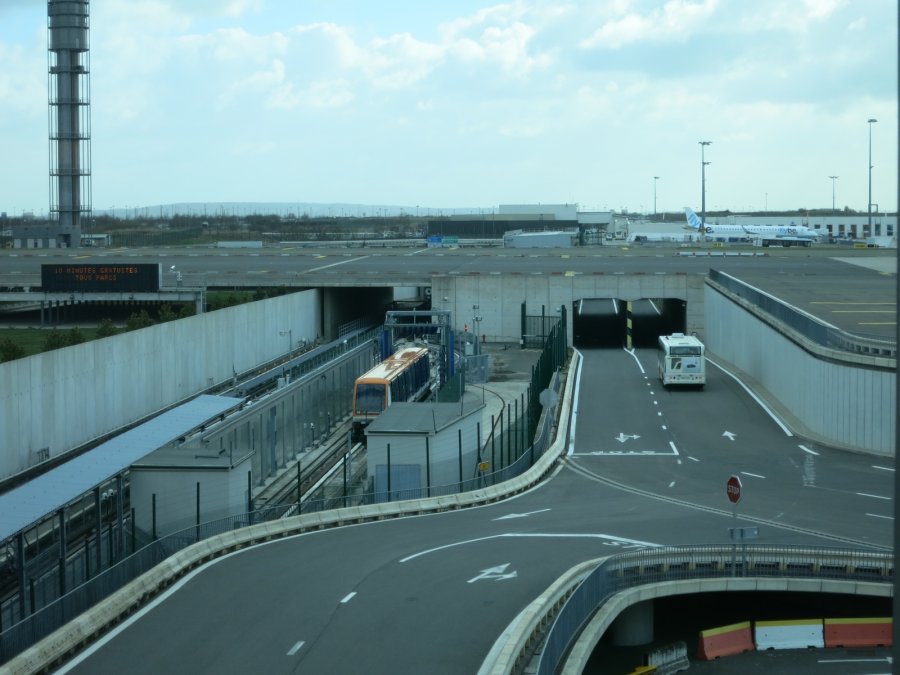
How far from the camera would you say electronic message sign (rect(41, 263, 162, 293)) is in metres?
46.4

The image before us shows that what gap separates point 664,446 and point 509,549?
39.0 ft

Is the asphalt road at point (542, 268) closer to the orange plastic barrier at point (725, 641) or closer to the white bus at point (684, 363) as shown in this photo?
the white bus at point (684, 363)

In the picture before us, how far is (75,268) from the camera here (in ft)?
152

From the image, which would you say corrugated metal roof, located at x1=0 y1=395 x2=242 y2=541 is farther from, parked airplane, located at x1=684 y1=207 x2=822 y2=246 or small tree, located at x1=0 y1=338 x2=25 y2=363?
parked airplane, located at x1=684 y1=207 x2=822 y2=246

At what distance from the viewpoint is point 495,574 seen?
18.6 metres

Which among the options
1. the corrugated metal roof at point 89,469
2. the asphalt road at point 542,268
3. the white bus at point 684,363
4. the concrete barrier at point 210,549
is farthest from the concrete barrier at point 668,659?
the asphalt road at point 542,268

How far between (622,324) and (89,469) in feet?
155

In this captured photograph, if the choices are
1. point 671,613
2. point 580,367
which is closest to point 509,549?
point 671,613

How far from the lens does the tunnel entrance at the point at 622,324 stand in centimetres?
5758

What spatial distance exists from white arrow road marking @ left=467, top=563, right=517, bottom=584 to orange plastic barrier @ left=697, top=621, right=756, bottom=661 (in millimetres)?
3830

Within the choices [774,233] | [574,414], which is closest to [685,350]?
[574,414]

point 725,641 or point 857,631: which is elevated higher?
point 857,631

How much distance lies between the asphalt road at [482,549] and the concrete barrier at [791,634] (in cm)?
204

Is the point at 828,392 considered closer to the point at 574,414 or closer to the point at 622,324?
the point at 574,414
